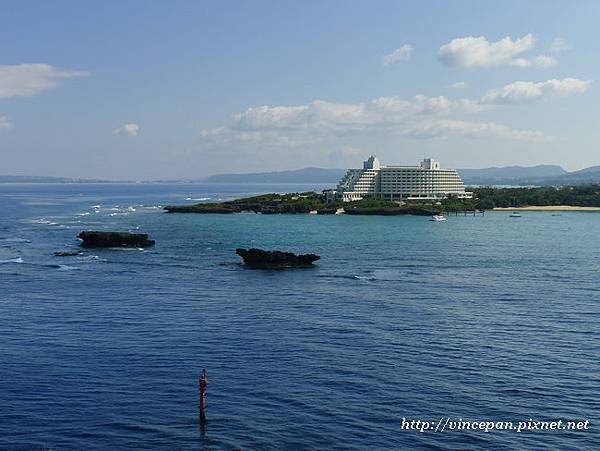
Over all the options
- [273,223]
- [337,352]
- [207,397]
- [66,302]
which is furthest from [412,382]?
[273,223]

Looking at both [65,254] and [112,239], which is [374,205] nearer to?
[112,239]

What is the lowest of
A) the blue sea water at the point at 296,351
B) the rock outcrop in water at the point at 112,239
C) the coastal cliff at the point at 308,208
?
the blue sea water at the point at 296,351

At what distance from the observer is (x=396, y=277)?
63.3m

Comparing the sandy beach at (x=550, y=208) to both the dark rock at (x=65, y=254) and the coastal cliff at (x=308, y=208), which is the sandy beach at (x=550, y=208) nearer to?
the coastal cliff at (x=308, y=208)

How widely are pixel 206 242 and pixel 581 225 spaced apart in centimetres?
7428

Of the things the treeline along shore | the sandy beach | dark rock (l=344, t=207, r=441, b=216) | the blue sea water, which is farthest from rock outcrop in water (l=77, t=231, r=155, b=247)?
the sandy beach

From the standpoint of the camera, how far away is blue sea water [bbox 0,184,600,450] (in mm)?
26594

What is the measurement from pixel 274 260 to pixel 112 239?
93.8 feet

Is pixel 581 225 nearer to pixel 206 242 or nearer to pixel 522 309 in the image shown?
pixel 206 242

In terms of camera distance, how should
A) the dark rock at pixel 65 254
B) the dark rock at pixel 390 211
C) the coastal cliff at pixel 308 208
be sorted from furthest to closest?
the coastal cliff at pixel 308 208, the dark rock at pixel 390 211, the dark rock at pixel 65 254

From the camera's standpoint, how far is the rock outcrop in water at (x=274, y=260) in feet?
234

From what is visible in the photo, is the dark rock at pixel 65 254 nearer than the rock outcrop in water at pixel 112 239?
Yes

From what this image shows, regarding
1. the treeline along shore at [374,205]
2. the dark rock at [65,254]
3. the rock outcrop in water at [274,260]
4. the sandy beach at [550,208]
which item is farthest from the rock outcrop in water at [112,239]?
the sandy beach at [550,208]

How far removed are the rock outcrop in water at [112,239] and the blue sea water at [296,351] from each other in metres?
12.4
